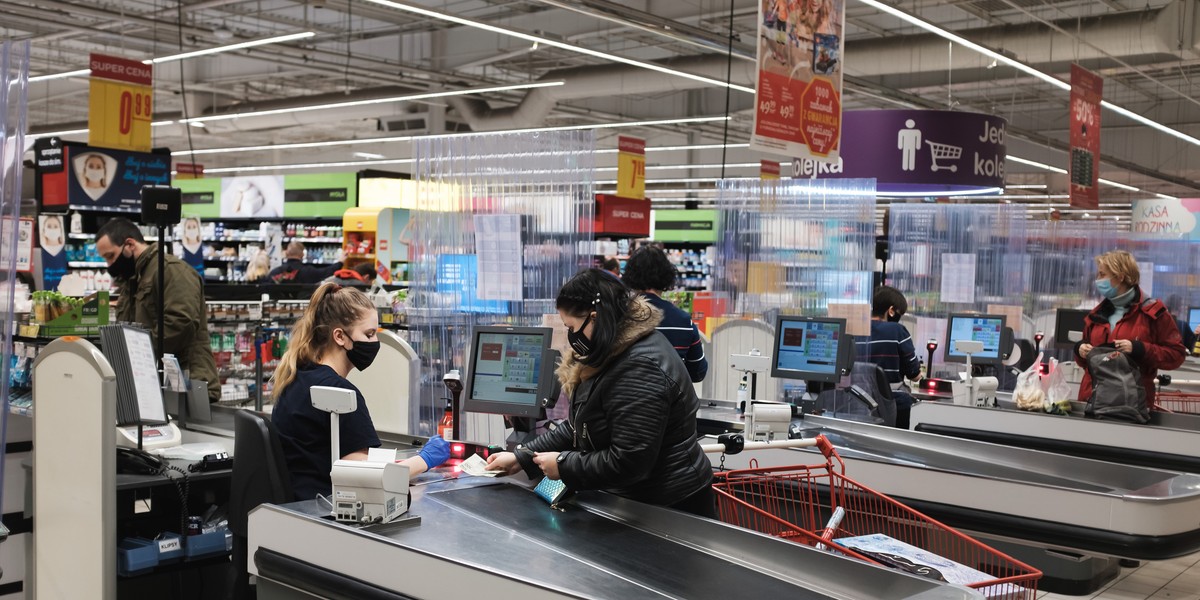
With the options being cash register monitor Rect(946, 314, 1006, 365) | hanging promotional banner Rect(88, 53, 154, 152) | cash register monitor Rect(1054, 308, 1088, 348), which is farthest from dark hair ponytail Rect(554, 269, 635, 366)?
hanging promotional banner Rect(88, 53, 154, 152)

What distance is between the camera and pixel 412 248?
5816 mm

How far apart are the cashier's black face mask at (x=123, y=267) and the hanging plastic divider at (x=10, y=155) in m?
2.70

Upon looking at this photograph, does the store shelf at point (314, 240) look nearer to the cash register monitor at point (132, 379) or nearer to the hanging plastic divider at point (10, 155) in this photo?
the cash register monitor at point (132, 379)

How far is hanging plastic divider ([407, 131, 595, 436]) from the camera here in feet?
18.2

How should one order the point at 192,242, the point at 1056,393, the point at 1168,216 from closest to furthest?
the point at 1056,393, the point at 192,242, the point at 1168,216

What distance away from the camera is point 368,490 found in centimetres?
277

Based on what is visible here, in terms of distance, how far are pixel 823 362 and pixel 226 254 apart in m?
14.1

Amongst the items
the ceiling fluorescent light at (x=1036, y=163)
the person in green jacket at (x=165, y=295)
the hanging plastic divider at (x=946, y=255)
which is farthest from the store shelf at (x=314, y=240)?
the ceiling fluorescent light at (x=1036, y=163)

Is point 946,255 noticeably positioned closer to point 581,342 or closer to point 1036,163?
point 581,342

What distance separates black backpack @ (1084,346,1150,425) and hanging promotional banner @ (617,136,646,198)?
1059 centimetres

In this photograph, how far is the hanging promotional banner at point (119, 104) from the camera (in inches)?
421

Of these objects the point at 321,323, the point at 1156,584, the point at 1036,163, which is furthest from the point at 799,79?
the point at 1036,163

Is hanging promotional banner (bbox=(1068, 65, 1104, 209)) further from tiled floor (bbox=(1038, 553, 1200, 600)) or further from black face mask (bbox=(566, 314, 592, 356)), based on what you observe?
black face mask (bbox=(566, 314, 592, 356))

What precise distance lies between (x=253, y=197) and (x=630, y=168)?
20.9ft
